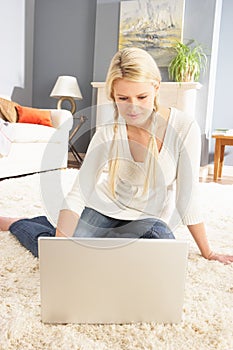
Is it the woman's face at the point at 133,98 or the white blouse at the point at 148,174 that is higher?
the woman's face at the point at 133,98

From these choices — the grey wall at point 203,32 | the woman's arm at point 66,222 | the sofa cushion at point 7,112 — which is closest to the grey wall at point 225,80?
the grey wall at point 203,32

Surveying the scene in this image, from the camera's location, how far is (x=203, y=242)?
1.22 metres

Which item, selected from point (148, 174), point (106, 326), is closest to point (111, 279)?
point (106, 326)

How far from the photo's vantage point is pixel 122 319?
870 mm

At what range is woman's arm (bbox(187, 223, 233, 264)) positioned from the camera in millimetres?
1179

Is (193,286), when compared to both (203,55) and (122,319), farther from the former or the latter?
(203,55)

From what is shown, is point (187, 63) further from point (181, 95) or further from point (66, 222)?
point (66, 222)

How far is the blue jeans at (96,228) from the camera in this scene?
3.37 ft

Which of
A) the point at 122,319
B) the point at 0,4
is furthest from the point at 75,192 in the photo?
the point at 0,4

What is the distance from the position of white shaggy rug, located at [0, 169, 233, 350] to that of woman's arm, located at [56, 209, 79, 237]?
4 centimetres

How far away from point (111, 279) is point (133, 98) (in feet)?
1.49

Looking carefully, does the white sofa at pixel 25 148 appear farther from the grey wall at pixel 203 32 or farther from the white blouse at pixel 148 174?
the white blouse at pixel 148 174

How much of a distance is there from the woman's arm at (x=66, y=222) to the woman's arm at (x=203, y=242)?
1.26ft

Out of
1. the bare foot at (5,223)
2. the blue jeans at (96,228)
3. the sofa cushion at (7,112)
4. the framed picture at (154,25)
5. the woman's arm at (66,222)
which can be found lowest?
the bare foot at (5,223)
